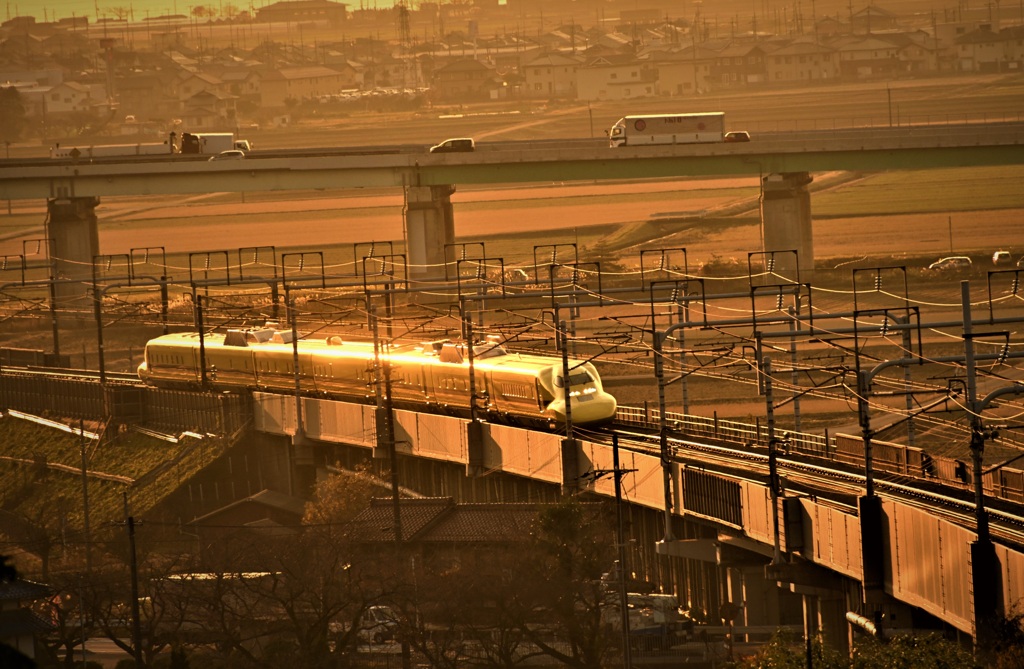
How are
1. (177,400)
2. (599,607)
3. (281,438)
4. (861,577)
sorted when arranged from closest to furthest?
(861,577), (599,607), (281,438), (177,400)

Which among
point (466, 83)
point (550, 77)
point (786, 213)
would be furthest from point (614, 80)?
point (786, 213)

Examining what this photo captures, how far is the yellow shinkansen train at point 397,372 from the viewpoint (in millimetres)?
41344


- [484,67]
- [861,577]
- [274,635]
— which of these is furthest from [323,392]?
[484,67]

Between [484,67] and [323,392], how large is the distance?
14575cm

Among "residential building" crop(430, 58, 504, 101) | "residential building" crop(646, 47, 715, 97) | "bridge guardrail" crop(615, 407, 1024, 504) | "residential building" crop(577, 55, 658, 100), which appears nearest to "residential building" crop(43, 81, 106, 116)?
"residential building" crop(430, 58, 504, 101)

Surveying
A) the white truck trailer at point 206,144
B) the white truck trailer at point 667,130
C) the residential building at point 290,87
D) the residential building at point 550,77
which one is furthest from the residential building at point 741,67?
the white truck trailer at point 667,130

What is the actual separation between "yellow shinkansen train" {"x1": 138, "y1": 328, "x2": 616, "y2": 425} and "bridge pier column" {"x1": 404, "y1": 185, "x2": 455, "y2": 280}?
23060 mm

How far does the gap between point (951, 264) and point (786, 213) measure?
7.88 m

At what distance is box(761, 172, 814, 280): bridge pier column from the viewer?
7631 cm

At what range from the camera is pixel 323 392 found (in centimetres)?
5050

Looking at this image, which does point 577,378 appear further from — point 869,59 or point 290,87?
point 290,87

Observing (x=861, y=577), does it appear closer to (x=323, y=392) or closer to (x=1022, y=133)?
(x=323, y=392)

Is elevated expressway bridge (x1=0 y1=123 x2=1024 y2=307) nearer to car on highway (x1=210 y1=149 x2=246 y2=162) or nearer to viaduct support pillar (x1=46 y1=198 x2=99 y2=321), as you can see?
viaduct support pillar (x1=46 y1=198 x2=99 y2=321)

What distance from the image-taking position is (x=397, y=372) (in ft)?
157
